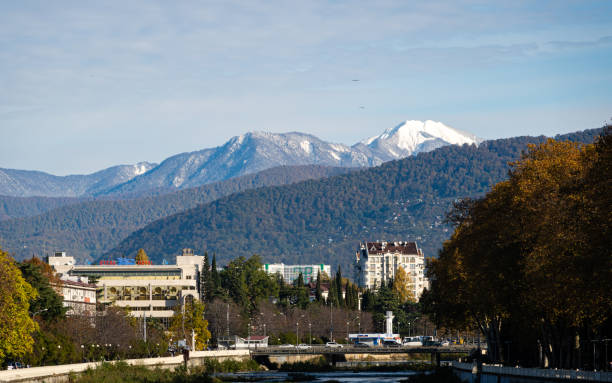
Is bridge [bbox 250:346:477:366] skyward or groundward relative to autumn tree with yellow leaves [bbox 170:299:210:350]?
groundward

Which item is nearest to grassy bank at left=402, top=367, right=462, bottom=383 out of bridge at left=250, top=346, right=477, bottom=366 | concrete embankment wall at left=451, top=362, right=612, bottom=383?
concrete embankment wall at left=451, top=362, right=612, bottom=383

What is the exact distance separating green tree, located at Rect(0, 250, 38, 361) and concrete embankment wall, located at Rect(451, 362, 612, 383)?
42.2 m

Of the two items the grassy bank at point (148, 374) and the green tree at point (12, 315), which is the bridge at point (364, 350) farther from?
the green tree at point (12, 315)

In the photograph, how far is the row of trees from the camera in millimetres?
63219

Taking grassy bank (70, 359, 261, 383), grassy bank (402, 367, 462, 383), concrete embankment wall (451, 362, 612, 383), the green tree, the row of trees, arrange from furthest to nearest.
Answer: grassy bank (402, 367, 462, 383)
grassy bank (70, 359, 261, 383)
the green tree
concrete embankment wall (451, 362, 612, 383)
the row of trees

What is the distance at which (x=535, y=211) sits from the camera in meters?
77.8

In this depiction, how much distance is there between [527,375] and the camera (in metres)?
80.1

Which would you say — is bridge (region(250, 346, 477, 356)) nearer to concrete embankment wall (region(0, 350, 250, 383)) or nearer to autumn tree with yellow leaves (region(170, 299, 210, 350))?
autumn tree with yellow leaves (region(170, 299, 210, 350))

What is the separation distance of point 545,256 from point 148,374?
6172 centimetres

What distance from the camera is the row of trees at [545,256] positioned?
207 ft

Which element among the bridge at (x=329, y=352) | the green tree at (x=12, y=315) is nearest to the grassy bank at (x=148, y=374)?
the green tree at (x=12, y=315)

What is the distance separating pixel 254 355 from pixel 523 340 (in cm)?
7966

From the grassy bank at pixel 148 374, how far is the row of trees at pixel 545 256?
115 ft

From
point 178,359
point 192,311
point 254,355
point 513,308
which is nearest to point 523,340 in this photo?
point 513,308
